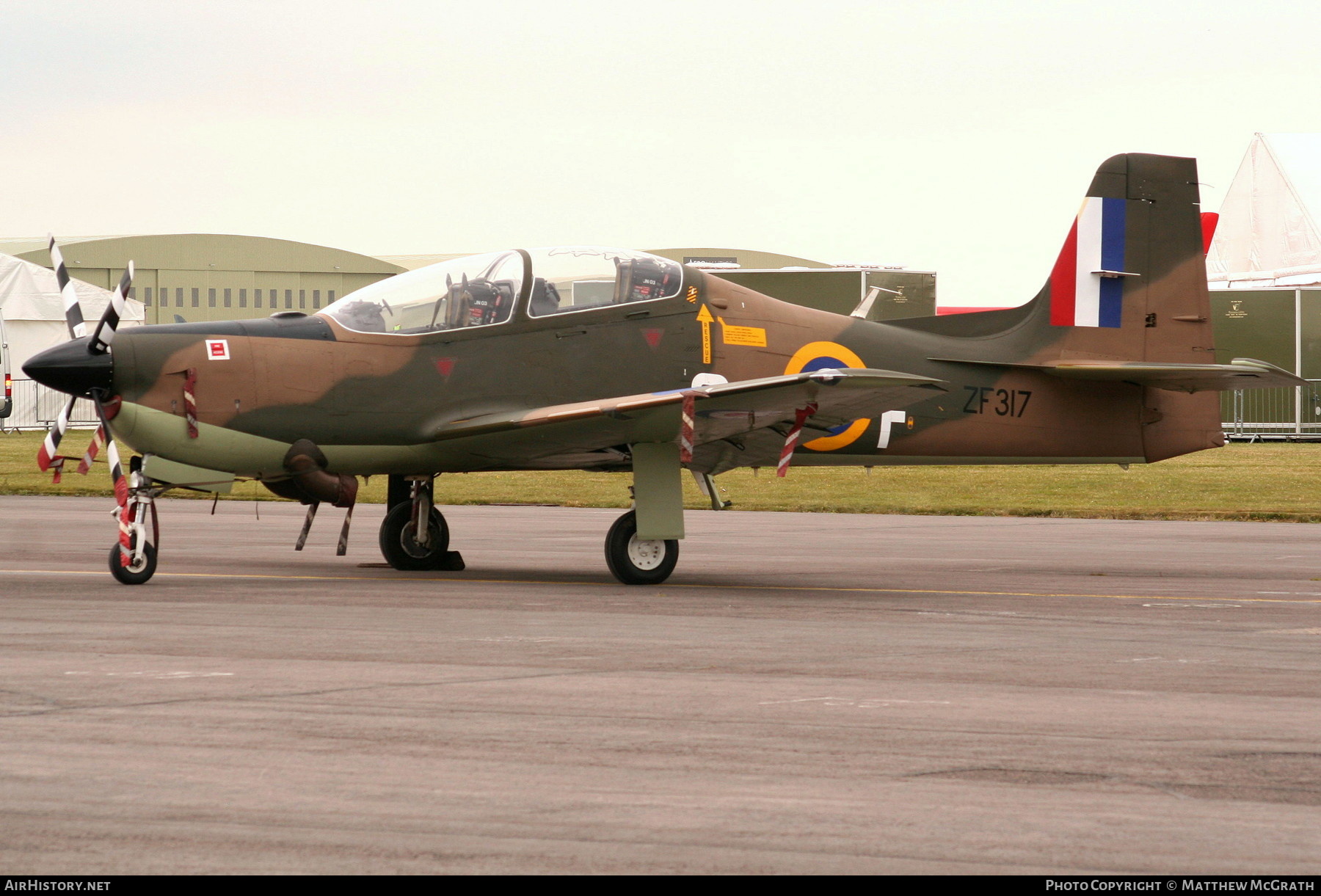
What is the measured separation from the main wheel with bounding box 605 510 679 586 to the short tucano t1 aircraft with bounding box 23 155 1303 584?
2cm

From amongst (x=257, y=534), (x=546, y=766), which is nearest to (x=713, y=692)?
(x=546, y=766)

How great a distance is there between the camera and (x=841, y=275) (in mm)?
35500

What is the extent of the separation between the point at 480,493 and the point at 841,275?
13469mm

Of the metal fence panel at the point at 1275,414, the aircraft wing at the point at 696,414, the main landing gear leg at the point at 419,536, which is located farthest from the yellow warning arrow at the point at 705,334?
the metal fence panel at the point at 1275,414

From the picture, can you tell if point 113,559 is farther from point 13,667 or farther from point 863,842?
point 863,842

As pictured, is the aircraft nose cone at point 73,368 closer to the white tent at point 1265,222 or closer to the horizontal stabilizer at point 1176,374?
the horizontal stabilizer at point 1176,374

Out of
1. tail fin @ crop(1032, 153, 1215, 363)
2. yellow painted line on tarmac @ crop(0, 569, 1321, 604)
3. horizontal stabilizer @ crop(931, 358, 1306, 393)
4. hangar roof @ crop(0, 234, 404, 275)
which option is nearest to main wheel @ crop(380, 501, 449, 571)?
yellow painted line on tarmac @ crop(0, 569, 1321, 604)

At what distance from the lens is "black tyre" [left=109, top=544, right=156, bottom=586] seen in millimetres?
11172

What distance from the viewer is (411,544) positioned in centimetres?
1323

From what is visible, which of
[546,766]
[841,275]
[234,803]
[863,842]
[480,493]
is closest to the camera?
[863,842]

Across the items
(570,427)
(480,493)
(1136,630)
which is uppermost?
(570,427)

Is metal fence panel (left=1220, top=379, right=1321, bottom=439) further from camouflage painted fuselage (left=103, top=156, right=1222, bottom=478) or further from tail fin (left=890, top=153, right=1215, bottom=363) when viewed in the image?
camouflage painted fuselage (left=103, top=156, right=1222, bottom=478)

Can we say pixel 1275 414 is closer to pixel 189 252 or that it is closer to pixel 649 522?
pixel 649 522

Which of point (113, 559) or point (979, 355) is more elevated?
point (979, 355)
